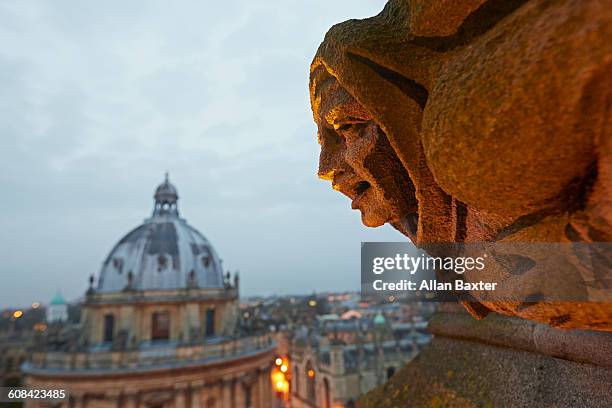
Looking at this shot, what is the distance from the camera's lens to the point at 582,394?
6.68 feet

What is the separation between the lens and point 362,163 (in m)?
1.97

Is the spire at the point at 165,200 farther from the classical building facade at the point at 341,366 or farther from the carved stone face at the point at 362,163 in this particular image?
the carved stone face at the point at 362,163

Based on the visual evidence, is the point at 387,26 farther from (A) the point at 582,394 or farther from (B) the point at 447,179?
(A) the point at 582,394

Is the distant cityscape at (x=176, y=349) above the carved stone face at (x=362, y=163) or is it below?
below

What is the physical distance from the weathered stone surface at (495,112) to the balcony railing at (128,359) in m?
28.1

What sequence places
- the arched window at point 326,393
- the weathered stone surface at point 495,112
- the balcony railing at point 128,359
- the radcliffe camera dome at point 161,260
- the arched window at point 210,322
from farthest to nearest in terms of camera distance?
1. the arched window at point 210,322
2. the radcliffe camera dome at point 161,260
3. the arched window at point 326,393
4. the balcony railing at point 128,359
5. the weathered stone surface at point 495,112

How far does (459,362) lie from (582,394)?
1.17 meters

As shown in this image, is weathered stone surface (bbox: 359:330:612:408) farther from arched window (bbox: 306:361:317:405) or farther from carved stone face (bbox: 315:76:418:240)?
arched window (bbox: 306:361:317:405)

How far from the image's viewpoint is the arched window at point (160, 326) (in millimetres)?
28750

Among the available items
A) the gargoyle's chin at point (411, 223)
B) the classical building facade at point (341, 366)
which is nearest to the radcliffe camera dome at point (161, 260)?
the classical building facade at point (341, 366)

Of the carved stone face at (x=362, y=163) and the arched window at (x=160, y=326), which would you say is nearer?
the carved stone face at (x=362, y=163)

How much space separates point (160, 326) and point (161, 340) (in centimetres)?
155

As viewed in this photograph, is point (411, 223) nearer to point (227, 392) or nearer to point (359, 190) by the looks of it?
point (359, 190)

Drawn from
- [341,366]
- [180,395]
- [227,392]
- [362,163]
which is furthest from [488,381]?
→ [227,392]
